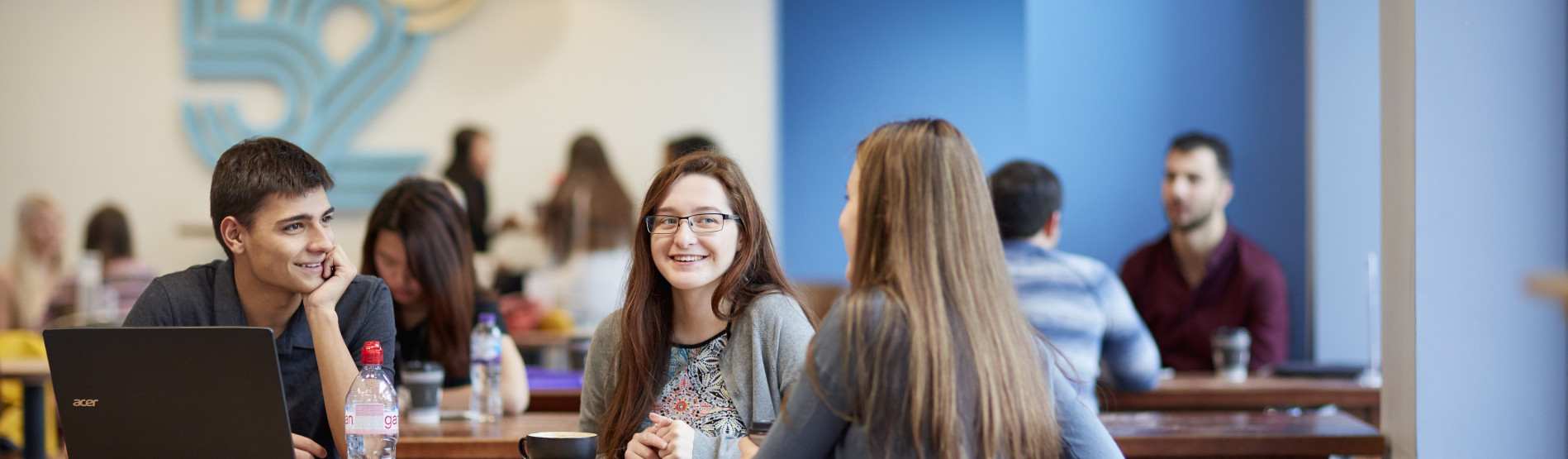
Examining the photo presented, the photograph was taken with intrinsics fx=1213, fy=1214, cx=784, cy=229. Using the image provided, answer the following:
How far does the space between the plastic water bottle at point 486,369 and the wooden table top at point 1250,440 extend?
128cm

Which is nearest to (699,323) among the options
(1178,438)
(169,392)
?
(169,392)

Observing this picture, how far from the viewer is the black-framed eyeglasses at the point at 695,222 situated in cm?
188

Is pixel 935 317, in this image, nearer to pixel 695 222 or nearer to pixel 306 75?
pixel 695 222

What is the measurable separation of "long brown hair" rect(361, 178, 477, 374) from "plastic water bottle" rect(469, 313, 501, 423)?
110 millimetres

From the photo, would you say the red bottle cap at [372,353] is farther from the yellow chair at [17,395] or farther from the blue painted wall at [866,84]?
the blue painted wall at [866,84]

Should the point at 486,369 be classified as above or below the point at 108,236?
below

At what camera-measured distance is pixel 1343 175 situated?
14.5 ft

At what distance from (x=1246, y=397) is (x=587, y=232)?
3.29 m

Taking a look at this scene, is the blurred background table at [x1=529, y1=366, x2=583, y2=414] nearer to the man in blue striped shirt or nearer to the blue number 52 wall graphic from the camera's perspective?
the man in blue striped shirt

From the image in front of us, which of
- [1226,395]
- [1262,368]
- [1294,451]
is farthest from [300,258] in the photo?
[1262,368]

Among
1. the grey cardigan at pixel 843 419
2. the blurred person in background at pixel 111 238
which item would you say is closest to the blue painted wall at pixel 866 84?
the blurred person in background at pixel 111 238

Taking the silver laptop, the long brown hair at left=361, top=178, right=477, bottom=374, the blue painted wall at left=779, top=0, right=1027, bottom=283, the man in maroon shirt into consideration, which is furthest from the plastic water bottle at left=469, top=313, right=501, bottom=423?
the blue painted wall at left=779, top=0, right=1027, bottom=283

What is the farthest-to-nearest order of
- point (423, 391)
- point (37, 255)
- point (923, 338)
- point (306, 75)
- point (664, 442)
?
point (306, 75), point (37, 255), point (423, 391), point (664, 442), point (923, 338)

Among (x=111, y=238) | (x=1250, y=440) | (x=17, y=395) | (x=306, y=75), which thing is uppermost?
(x=306, y=75)
